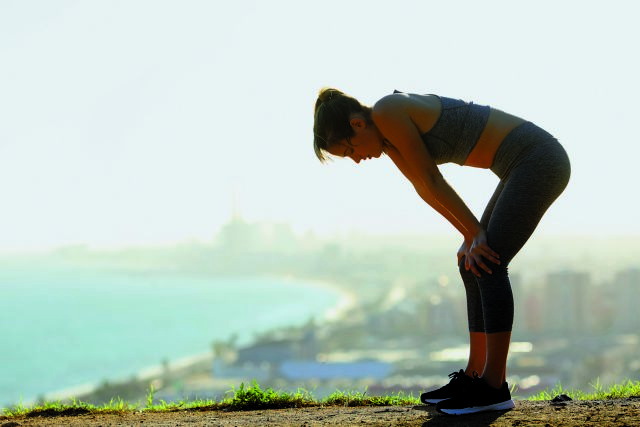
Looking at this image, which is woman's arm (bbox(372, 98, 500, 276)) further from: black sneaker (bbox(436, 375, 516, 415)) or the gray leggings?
black sneaker (bbox(436, 375, 516, 415))

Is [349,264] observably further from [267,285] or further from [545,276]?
[545,276]

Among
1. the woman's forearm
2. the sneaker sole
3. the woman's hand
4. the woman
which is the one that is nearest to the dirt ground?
the sneaker sole

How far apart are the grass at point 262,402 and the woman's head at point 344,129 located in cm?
143

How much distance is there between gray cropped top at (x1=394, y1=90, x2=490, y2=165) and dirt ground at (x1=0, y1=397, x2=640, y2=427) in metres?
1.12

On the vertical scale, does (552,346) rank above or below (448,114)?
below

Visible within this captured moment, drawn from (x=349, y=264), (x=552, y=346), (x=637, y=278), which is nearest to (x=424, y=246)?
(x=349, y=264)

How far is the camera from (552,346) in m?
42.6

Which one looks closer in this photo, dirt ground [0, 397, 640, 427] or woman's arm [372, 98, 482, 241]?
dirt ground [0, 397, 640, 427]

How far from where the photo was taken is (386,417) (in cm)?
354

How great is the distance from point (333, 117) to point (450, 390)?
139 centimetres

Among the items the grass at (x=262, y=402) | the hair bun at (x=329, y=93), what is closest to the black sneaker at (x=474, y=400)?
the grass at (x=262, y=402)

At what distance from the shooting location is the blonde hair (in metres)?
3.42

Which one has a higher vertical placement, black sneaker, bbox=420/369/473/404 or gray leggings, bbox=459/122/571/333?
gray leggings, bbox=459/122/571/333

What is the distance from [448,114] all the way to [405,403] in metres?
1.55
